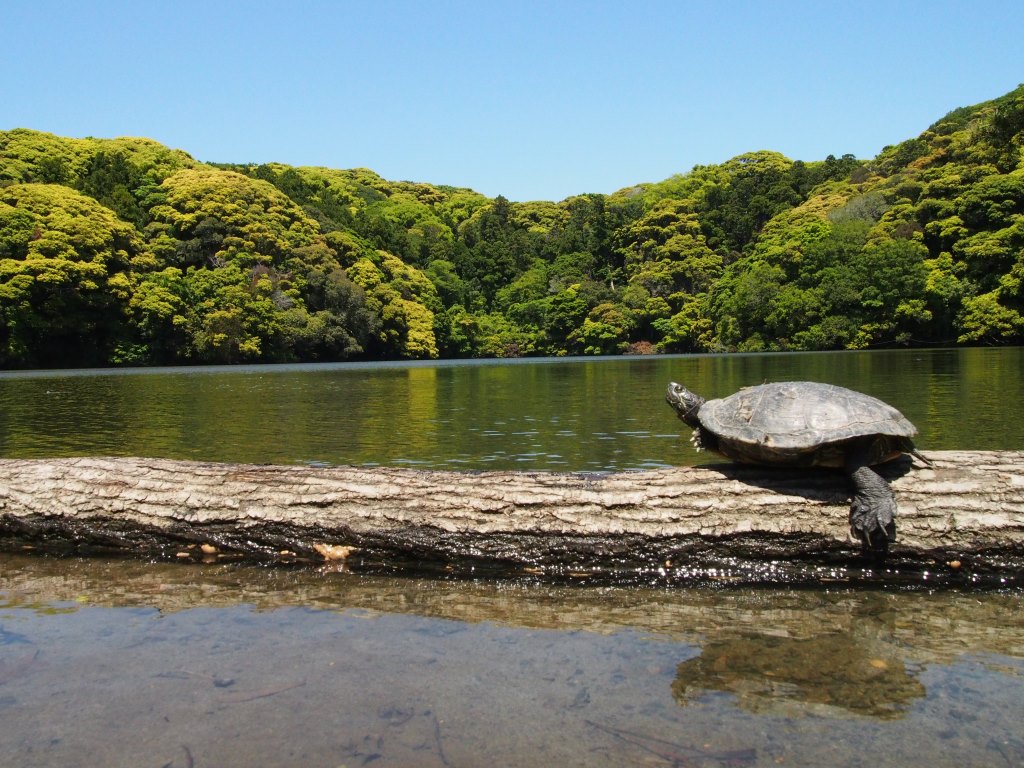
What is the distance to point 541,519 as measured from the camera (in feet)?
17.6

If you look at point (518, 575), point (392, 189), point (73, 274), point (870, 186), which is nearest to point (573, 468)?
point (518, 575)

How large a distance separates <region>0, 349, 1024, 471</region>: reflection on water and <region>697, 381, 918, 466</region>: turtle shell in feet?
17.1

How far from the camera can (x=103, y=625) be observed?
445cm

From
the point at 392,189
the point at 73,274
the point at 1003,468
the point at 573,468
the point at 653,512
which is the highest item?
the point at 392,189

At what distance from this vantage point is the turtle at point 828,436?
4879mm

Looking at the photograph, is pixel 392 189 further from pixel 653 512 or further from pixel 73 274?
pixel 653 512

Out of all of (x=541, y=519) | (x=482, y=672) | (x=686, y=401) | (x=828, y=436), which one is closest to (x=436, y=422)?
(x=686, y=401)

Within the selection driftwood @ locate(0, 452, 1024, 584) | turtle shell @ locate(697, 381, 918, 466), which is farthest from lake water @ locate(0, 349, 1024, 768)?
turtle shell @ locate(697, 381, 918, 466)

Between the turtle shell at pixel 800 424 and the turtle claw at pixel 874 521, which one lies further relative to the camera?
the turtle shell at pixel 800 424

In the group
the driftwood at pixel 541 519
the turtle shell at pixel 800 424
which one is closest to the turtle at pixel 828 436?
the turtle shell at pixel 800 424

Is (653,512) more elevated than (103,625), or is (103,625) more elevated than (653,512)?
(653,512)

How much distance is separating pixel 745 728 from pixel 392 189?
153 m

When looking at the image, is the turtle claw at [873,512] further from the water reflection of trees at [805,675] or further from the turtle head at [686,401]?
the turtle head at [686,401]

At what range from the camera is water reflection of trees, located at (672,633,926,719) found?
133 inches
